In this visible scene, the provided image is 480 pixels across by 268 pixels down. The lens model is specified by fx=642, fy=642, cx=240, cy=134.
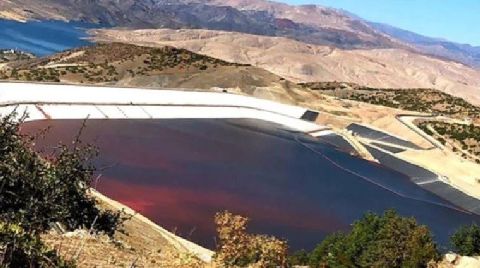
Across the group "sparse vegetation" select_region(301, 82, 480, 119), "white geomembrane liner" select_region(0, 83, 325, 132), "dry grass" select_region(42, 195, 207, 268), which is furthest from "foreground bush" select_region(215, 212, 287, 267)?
"sparse vegetation" select_region(301, 82, 480, 119)

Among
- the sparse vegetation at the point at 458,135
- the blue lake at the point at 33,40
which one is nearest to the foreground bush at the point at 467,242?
the sparse vegetation at the point at 458,135

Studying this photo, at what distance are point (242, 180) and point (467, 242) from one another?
19235 millimetres

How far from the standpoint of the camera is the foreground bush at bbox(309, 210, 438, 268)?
2544 cm

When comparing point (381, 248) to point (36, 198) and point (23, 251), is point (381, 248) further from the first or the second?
point (23, 251)

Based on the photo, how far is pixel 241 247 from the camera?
464 inches

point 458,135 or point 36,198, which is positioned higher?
point 36,198

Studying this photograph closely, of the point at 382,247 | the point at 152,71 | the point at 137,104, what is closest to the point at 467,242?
the point at 382,247

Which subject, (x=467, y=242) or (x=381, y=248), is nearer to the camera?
(x=381, y=248)

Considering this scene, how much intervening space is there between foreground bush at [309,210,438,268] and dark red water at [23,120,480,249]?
7283 millimetres

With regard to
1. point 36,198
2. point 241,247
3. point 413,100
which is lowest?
point 413,100

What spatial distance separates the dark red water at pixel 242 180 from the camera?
3916 centimetres

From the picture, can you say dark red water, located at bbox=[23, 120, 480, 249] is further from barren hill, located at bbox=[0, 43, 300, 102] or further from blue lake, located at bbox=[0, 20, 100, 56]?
blue lake, located at bbox=[0, 20, 100, 56]

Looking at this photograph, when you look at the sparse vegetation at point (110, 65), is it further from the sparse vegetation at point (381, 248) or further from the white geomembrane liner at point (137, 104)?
the sparse vegetation at point (381, 248)

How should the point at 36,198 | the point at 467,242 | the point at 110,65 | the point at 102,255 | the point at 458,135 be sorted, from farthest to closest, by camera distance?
the point at 110,65, the point at 458,135, the point at 467,242, the point at 36,198, the point at 102,255
